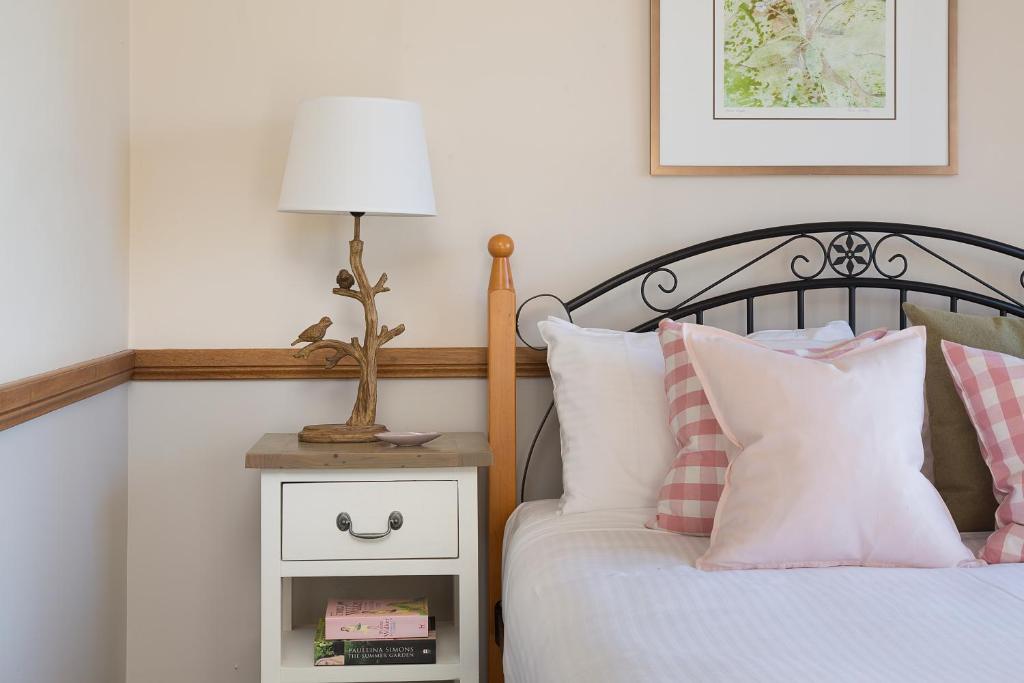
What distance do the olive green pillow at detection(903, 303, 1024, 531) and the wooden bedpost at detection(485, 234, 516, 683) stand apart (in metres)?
0.85

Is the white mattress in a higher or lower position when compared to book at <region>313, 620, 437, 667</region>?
higher

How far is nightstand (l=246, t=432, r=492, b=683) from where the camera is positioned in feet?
6.00

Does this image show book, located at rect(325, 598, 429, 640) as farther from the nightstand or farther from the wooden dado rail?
the wooden dado rail

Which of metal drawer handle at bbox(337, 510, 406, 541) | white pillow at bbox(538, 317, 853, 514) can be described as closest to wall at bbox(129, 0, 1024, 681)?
white pillow at bbox(538, 317, 853, 514)

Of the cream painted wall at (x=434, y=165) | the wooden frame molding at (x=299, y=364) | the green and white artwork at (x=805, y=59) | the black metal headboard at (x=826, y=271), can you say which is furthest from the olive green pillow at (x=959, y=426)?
the wooden frame molding at (x=299, y=364)

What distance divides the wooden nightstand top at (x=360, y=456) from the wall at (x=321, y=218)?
348mm

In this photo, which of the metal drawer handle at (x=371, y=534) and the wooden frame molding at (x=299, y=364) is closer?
the metal drawer handle at (x=371, y=534)

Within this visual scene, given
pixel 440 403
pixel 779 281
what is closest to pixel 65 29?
pixel 440 403

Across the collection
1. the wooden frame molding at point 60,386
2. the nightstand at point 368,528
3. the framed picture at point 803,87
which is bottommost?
the nightstand at point 368,528

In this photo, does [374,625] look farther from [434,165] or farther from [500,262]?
[434,165]

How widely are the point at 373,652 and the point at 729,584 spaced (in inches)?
30.0

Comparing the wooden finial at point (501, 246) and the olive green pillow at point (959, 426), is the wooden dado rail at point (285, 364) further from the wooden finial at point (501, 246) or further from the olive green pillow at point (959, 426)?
the olive green pillow at point (959, 426)

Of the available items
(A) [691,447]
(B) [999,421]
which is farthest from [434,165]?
(B) [999,421]

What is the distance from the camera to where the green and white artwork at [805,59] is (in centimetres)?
224
